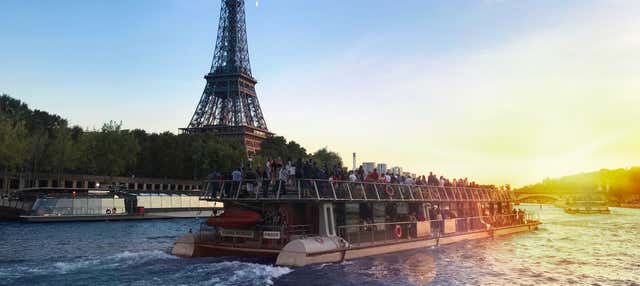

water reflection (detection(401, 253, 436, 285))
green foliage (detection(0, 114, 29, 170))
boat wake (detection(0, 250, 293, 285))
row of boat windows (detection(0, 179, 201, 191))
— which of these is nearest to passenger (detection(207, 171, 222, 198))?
boat wake (detection(0, 250, 293, 285))

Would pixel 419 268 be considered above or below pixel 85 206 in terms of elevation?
below

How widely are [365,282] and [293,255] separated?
138 inches

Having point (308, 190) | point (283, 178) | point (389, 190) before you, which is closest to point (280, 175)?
point (283, 178)

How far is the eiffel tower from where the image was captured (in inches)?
5561

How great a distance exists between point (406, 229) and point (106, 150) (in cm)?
7725

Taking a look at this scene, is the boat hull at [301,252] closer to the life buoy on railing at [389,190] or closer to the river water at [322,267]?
the river water at [322,267]

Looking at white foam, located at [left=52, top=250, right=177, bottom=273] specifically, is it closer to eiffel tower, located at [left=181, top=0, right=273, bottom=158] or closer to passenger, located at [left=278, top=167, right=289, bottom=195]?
passenger, located at [left=278, top=167, right=289, bottom=195]

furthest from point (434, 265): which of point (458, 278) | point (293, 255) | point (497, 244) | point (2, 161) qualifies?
point (2, 161)

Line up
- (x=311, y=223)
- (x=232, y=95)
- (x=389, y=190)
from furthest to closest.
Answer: (x=232, y=95) < (x=389, y=190) < (x=311, y=223)

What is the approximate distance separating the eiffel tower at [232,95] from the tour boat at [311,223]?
10783cm

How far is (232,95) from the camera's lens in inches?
5684

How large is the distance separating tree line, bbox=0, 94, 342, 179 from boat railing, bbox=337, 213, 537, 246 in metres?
42.4

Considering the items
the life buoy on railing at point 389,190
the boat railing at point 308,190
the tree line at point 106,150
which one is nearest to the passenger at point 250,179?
the boat railing at point 308,190

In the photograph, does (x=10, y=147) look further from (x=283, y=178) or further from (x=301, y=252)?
(x=301, y=252)
